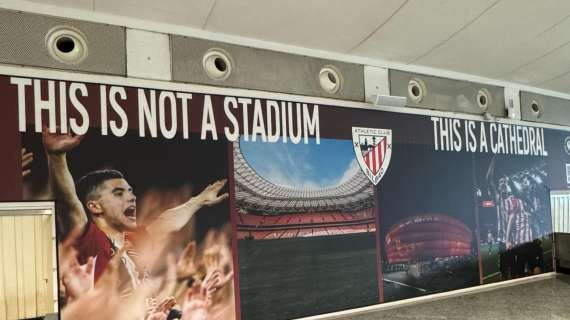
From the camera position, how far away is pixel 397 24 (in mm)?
4137

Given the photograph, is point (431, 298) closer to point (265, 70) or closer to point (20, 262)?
point (265, 70)

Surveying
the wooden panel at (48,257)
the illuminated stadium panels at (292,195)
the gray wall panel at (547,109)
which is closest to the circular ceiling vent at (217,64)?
the illuminated stadium panels at (292,195)

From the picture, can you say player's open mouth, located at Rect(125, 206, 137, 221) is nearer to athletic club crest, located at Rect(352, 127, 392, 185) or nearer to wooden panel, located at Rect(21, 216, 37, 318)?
wooden panel, located at Rect(21, 216, 37, 318)

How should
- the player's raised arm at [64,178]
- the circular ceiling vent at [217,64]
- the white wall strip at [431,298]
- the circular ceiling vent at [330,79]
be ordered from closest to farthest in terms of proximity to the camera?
the player's raised arm at [64,178] < the circular ceiling vent at [217,64] < the white wall strip at [431,298] < the circular ceiling vent at [330,79]

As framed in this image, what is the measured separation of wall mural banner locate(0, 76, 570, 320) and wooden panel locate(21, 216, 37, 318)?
0.71 ft

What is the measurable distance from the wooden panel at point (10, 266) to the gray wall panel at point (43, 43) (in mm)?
1237

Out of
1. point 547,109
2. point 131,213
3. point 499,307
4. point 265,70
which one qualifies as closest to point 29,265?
point 131,213

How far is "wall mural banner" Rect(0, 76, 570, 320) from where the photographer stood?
3.21m

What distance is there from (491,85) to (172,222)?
4834mm

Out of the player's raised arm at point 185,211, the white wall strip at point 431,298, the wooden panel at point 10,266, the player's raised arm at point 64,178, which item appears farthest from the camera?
the white wall strip at point 431,298

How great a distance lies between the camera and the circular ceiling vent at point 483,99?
5.73 meters

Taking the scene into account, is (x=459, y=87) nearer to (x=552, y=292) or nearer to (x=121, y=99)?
(x=552, y=292)

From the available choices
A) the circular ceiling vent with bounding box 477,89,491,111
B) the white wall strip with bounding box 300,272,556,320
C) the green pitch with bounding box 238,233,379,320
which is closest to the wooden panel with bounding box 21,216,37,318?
the green pitch with bounding box 238,233,379,320

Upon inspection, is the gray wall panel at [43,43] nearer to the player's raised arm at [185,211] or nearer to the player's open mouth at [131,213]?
→ the player's open mouth at [131,213]
